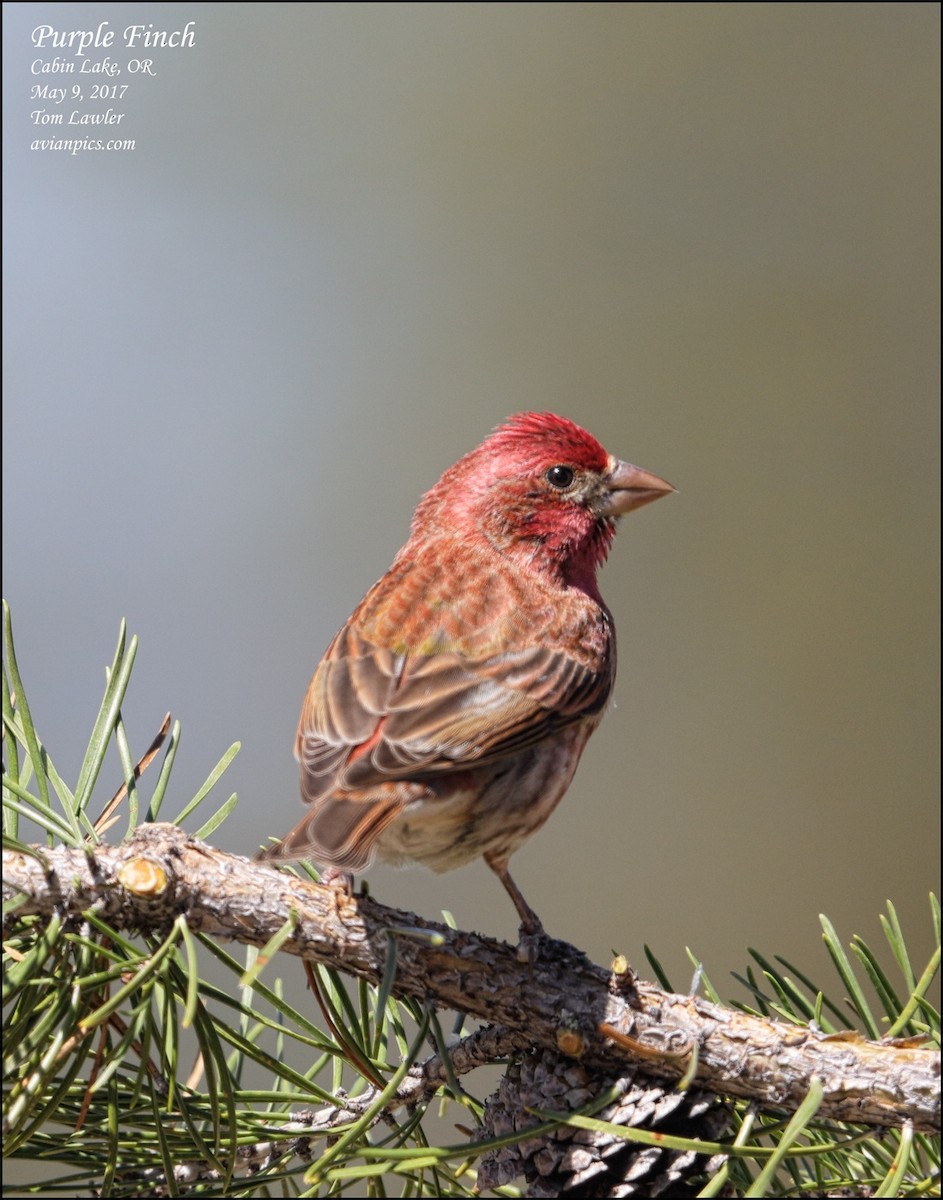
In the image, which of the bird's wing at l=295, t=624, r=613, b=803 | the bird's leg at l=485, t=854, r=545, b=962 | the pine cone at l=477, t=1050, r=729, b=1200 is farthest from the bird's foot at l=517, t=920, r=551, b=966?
the bird's wing at l=295, t=624, r=613, b=803

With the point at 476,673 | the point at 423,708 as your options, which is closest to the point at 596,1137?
the point at 423,708

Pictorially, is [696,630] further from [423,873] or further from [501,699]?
[501,699]

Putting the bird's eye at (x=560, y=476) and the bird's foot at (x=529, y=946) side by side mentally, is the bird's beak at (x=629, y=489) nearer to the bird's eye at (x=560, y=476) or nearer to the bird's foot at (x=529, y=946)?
the bird's eye at (x=560, y=476)

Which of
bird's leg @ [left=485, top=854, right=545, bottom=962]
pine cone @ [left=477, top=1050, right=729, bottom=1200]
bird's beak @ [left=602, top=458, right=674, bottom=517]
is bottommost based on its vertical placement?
pine cone @ [left=477, top=1050, right=729, bottom=1200]

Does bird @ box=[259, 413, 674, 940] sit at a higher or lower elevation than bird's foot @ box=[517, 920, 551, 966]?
higher

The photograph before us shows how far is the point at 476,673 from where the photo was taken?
2516mm

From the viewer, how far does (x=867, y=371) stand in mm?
7230

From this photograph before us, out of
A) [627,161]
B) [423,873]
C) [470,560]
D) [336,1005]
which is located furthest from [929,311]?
[336,1005]

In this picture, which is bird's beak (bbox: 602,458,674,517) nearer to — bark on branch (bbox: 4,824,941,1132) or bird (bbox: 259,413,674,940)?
bird (bbox: 259,413,674,940)

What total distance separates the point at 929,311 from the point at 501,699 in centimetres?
588

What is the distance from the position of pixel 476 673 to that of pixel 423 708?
0.66 ft

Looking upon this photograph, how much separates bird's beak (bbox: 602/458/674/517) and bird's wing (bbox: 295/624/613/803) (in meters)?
0.66

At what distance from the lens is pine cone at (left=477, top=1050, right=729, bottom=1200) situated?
5.71ft

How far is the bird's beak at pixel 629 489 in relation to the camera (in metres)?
3.23
